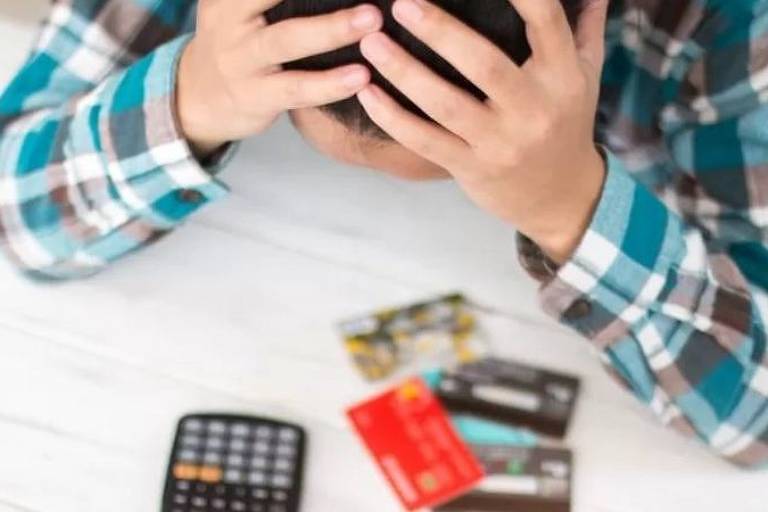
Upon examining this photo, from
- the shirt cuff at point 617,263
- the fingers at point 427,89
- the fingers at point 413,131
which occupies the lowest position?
→ the shirt cuff at point 617,263

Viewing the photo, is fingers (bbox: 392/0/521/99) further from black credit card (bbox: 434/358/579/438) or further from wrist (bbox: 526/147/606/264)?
black credit card (bbox: 434/358/579/438)

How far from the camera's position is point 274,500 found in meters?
0.70

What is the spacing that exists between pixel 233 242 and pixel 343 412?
17cm

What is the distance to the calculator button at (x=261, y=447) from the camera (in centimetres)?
72

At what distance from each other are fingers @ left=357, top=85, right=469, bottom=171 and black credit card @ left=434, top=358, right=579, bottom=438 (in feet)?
0.72

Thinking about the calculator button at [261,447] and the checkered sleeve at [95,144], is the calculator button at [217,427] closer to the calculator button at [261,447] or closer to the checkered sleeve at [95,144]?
the calculator button at [261,447]

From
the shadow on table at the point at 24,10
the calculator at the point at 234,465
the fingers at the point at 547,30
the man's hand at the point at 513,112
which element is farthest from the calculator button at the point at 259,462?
the shadow on table at the point at 24,10

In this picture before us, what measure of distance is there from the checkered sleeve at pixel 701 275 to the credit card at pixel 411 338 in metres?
0.10

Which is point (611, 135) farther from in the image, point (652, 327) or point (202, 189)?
point (202, 189)

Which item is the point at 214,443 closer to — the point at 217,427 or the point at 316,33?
the point at 217,427

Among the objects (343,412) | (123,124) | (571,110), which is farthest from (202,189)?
(571,110)

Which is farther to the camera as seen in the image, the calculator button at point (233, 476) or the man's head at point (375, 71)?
the calculator button at point (233, 476)

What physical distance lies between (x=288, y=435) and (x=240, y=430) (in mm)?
32

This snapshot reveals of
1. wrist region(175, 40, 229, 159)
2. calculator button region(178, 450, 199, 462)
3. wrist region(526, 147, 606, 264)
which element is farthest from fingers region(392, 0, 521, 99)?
calculator button region(178, 450, 199, 462)
